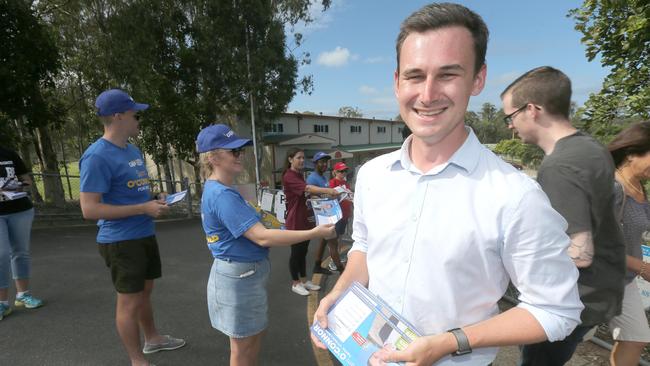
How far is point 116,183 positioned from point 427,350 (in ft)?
8.39

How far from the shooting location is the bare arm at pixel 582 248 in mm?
1539

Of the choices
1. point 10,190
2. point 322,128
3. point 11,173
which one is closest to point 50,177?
point 11,173

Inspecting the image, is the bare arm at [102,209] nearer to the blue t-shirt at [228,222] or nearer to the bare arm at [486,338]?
the blue t-shirt at [228,222]

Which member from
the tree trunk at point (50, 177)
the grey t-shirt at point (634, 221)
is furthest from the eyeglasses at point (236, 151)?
the tree trunk at point (50, 177)

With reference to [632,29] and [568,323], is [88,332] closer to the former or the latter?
[568,323]

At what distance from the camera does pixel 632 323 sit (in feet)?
6.82

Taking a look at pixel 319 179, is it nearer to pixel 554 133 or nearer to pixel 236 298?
pixel 236 298

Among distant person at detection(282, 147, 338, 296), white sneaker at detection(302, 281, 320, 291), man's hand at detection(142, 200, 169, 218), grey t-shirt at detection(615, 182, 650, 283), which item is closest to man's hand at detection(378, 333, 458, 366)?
grey t-shirt at detection(615, 182, 650, 283)

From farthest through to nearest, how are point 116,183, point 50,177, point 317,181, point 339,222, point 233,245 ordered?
point 50,177 < point 339,222 < point 317,181 < point 116,183 < point 233,245

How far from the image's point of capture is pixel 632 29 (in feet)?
11.6

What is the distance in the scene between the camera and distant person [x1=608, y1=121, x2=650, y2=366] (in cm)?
208

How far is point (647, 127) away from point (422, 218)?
2.07 metres

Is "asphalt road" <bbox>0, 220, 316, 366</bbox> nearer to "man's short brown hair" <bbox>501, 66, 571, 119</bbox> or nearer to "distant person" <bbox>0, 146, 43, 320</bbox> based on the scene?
"distant person" <bbox>0, 146, 43, 320</bbox>

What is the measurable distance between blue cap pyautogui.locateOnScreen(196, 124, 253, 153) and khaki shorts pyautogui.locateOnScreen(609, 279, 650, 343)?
2.70m
